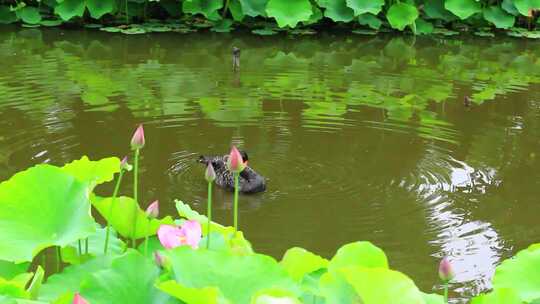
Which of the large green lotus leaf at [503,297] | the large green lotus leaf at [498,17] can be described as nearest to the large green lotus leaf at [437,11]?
the large green lotus leaf at [498,17]

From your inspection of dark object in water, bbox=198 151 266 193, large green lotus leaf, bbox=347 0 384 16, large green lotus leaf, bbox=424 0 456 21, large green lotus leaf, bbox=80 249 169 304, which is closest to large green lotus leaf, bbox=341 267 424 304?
large green lotus leaf, bbox=80 249 169 304

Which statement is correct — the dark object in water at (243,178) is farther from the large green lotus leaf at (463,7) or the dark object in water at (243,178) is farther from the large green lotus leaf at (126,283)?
the large green lotus leaf at (463,7)

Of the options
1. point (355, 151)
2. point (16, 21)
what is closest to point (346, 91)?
point (355, 151)

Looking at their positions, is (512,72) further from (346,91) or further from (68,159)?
(68,159)

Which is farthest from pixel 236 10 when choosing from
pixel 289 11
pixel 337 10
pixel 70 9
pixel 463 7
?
pixel 463 7

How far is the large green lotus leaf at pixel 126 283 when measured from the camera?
4.79 feet

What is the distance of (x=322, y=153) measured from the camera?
5180 mm

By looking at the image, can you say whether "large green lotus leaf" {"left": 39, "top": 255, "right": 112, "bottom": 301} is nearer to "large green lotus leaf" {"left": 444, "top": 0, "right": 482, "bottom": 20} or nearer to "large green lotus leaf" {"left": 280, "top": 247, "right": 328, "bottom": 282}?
"large green lotus leaf" {"left": 280, "top": 247, "right": 328, "bottom": 282}

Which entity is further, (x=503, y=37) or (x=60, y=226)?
(x=503, y=37)

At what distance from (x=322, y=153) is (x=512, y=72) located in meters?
3.56

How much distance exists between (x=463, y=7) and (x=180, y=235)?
933 cm

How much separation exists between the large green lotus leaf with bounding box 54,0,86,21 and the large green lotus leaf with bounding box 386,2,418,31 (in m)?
3.40

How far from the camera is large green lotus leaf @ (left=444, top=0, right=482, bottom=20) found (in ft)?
34.0

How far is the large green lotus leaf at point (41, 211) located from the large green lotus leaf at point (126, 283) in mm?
219
